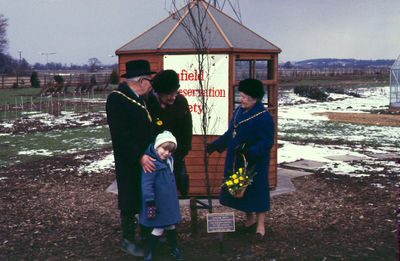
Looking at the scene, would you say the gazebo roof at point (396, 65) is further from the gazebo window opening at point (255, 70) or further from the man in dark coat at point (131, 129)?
the man in dark coat at point (131, 129)

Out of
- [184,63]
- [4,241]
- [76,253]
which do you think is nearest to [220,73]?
[184,63]

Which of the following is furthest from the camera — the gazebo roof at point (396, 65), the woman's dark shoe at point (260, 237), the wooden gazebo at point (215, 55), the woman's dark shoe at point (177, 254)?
the gazebo roof at point (396, 65)

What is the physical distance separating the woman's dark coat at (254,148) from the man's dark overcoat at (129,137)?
95 cm

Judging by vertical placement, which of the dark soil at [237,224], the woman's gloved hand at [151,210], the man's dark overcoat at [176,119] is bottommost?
the dark soil at [237,224]

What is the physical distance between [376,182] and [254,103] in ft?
12.5

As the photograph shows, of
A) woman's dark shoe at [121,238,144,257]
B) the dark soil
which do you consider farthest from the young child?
the dark soil

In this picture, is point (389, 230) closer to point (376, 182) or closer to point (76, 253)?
point (376, 182)

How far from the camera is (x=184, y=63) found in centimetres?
610

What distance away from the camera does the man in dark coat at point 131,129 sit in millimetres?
4133

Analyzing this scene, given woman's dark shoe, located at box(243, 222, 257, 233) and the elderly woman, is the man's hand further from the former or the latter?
woman's dark shoe, located at box(243, 222, 257, 233)

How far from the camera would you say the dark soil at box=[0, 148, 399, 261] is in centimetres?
452

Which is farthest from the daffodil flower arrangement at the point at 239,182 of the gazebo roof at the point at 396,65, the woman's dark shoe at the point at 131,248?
the gazebo roof at the point at 396,65

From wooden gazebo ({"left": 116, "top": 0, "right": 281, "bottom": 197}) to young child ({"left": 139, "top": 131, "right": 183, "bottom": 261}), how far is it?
1768 mm

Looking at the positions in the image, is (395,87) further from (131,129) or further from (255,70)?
(131,129)
